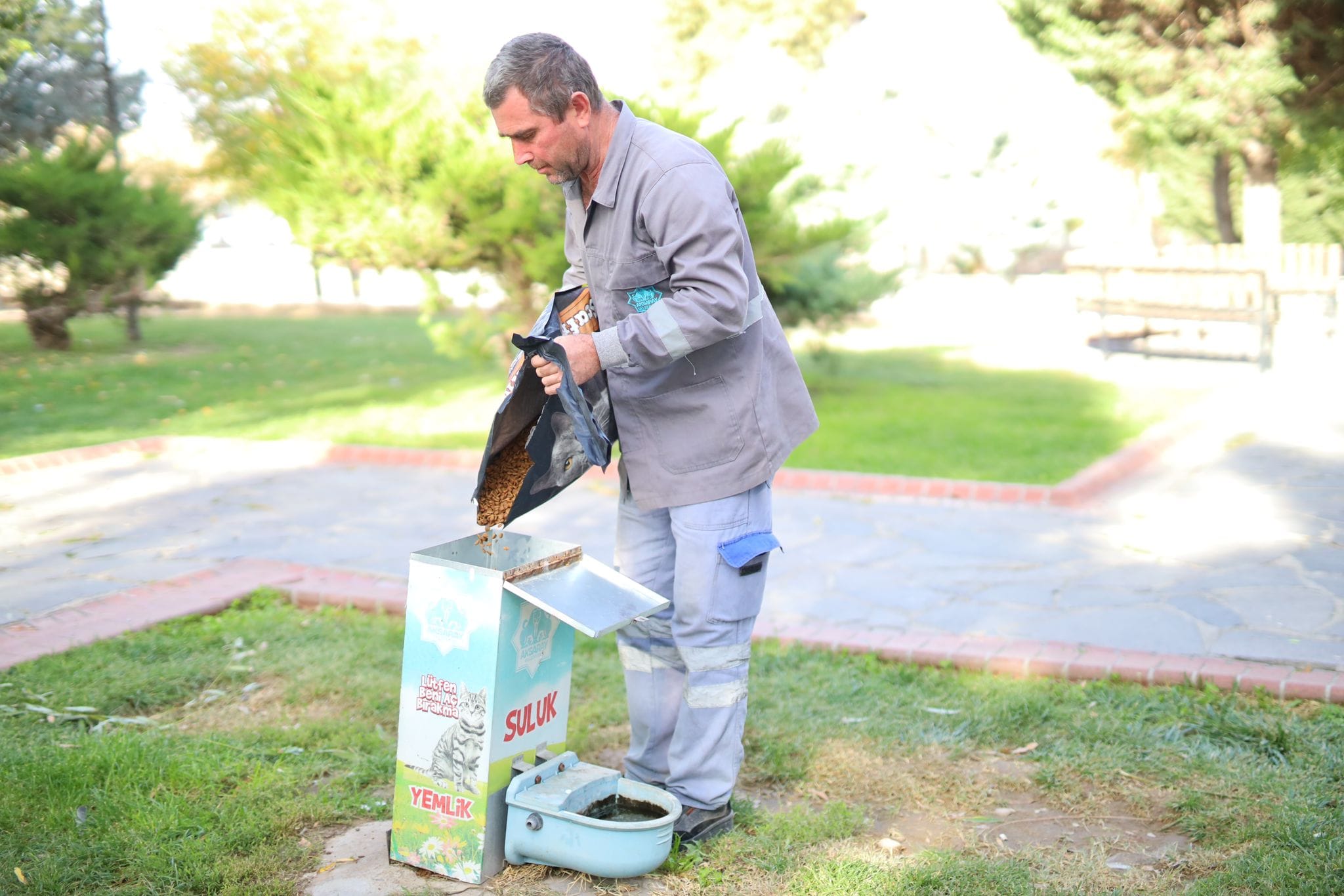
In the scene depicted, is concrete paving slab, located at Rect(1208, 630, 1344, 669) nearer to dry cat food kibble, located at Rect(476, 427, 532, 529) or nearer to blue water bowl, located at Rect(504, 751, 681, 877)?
blue water bowl, located at Rect(504, 751, 681, 877)

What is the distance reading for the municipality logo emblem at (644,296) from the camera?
2850 millimetres

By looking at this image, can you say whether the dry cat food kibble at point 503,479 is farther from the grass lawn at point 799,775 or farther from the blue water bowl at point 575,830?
the grass lawn at point 799,775

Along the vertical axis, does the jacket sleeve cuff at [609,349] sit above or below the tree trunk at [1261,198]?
below

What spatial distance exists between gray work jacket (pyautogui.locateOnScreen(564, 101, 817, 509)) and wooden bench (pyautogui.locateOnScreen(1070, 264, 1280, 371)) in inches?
378

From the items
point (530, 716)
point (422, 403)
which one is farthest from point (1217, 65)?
point (530, 716)

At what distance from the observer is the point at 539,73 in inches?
104

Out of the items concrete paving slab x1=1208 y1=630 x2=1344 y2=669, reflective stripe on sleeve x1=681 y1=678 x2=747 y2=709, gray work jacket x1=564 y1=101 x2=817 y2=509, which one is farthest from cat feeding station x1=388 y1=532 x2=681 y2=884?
concrete paving slab x1=1208 y1=630 x2=1344 y2=669

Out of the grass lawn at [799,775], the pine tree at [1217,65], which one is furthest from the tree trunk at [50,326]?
the pine tree at [1217,65]

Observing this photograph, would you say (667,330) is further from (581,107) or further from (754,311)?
(581,107)

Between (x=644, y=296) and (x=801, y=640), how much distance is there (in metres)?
2.04

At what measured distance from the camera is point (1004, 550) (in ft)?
18.8

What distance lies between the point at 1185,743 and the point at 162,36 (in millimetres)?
22771

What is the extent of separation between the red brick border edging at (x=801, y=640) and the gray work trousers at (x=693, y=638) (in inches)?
54.4

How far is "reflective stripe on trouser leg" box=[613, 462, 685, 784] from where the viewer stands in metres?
3.11
